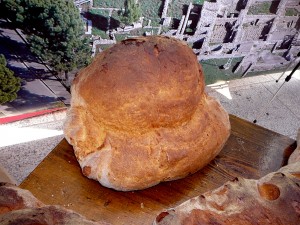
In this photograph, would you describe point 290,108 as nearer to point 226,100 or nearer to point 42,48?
point 226,100

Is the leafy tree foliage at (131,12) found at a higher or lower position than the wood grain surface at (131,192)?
higher

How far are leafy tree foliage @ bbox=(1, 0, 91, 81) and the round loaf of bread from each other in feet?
2.08

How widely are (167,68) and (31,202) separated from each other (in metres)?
0.52

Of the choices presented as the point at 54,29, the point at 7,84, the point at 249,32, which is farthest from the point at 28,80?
the point at 249,32

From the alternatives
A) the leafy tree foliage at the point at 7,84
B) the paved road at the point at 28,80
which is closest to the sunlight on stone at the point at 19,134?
the paved road at the point at 28,80

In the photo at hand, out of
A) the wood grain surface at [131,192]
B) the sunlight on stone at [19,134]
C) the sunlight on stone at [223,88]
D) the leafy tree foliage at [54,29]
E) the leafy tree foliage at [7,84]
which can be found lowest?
the sunlight on stone at [19,134]

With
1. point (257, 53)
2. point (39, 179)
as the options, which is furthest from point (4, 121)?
point (257, 53)

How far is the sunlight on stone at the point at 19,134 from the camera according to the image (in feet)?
6.59

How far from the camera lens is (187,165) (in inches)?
41.7

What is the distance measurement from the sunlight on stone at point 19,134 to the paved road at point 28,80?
16cm

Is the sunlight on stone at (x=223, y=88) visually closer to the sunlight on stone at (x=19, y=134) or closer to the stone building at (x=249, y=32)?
the stone building at (x=249, y=32)

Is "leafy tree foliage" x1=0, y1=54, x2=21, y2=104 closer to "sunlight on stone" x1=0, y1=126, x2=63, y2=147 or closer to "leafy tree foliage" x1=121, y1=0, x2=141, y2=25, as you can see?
"sunlight on stone" x1=0, y1=126, x2=63, y2=147

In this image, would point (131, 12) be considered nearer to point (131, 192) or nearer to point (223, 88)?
point (131, 192)

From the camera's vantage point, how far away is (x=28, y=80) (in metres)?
1.80
